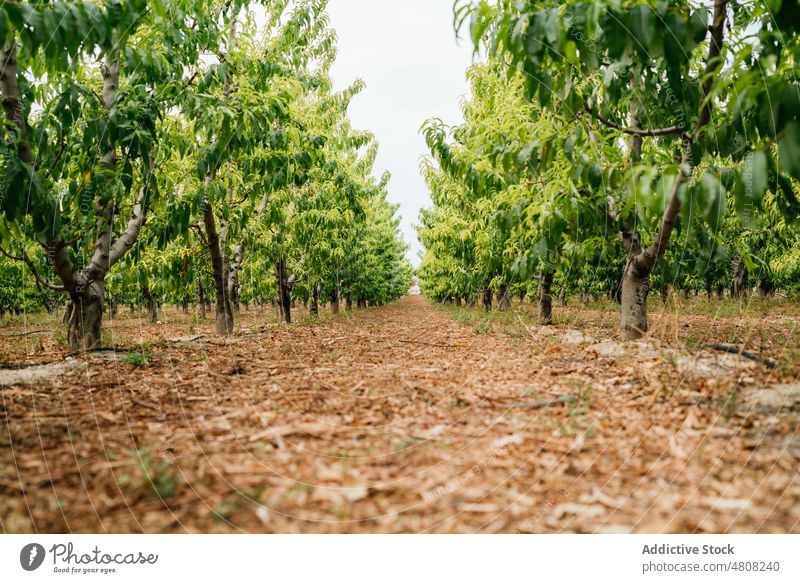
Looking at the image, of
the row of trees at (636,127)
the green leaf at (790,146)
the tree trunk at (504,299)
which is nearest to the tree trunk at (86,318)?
the row of trees at (636,127)

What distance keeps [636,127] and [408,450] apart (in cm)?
518

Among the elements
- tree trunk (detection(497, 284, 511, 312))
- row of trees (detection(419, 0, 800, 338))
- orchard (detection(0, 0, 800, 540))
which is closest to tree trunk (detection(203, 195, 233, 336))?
orchard (detection(0, 0, 800, 540))

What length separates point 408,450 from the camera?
227cm

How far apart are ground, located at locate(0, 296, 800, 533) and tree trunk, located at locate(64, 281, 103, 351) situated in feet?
4.39

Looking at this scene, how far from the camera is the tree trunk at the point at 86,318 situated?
5.35 meters

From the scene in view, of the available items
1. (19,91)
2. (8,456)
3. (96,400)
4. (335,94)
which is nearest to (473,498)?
(8,456)

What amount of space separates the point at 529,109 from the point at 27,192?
5.53 meters

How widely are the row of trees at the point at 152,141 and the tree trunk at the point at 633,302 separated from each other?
16.6 ft

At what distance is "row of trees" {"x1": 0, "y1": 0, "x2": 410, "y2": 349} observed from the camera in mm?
3370

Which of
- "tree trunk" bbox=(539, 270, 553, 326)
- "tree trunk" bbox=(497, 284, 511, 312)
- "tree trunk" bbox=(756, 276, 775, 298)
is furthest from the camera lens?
"tree trunk" bbox=(756, 276, 775, 298)

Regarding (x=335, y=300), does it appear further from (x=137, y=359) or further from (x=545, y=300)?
(x=137, y=359)

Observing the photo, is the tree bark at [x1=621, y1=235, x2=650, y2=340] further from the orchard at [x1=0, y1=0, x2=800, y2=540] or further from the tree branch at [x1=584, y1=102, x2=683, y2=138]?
the tree branch at [x1=584, y1=102, x2=683, y2=138]

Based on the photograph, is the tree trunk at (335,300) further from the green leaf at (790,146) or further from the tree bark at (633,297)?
the green leaf at (790,146)

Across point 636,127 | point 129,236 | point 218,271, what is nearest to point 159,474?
point 129,236
